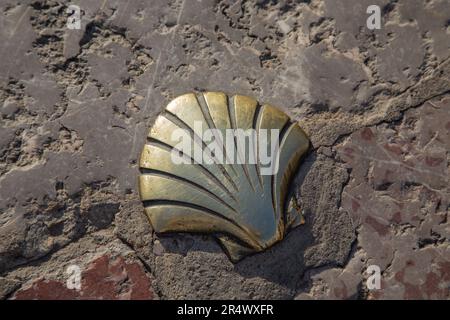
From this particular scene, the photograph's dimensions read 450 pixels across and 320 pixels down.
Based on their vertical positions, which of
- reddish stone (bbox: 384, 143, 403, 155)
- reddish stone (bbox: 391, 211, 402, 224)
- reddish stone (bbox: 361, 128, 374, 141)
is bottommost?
reddish stone (bbox: 391, 211, 402, 224)

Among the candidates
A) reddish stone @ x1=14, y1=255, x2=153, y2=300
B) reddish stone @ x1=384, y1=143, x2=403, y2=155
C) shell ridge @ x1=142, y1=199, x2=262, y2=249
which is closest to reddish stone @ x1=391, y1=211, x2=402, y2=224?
reddish stone @ x1=384, y1=143, x2=403, y2=155

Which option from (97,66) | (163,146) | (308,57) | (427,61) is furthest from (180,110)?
(427,61)

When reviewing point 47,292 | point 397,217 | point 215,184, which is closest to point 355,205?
point 397,217

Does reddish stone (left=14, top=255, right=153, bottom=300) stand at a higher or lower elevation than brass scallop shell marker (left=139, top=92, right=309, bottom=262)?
lower

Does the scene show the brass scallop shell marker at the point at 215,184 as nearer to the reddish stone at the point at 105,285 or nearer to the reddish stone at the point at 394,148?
the reddish stone at the point at 105,285

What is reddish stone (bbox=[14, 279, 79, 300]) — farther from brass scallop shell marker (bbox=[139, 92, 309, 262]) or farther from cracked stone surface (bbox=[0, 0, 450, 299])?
brass scallop shell marker (bbox=[139, 92, 309, 262])

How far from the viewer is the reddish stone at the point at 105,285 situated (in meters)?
1.11

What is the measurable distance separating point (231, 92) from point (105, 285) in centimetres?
49

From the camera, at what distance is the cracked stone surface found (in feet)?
3.67

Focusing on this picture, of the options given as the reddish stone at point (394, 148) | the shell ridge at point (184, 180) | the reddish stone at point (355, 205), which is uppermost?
the reddish stone at point (394, 148)

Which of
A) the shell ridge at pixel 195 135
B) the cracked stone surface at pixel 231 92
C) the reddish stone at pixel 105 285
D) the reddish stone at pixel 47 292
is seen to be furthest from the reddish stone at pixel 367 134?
the reddish stone at pixel 47 292

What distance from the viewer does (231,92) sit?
1.17 metres

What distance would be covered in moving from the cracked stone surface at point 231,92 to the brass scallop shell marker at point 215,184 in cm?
3
